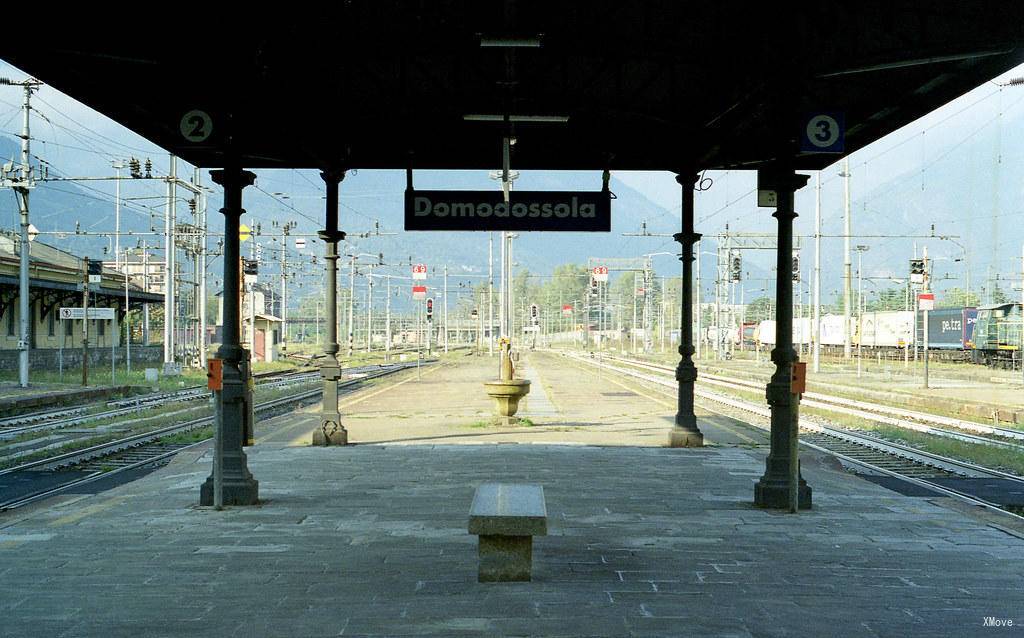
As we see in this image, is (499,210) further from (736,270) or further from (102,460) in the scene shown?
(736,270)

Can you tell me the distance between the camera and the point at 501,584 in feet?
21.0

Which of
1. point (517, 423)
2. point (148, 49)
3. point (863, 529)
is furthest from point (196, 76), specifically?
point (517, 423)

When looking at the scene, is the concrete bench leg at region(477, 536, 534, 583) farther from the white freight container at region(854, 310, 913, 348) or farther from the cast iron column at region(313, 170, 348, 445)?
the white freight container at region(854, 310, 913, 348)

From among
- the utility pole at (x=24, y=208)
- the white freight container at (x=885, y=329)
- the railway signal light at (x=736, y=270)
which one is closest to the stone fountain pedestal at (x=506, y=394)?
the utility pole at (x=24, y=208)

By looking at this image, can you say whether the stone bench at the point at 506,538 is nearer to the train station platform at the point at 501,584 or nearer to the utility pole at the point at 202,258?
the train station platform at the point at 501,584

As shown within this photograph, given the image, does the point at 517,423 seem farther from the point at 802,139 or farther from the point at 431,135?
the point at 802,139

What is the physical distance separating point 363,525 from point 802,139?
5597mm

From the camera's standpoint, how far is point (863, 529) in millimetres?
8453

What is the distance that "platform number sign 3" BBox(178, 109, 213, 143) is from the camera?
1037cm

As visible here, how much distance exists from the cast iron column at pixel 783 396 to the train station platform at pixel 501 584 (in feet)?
0.85

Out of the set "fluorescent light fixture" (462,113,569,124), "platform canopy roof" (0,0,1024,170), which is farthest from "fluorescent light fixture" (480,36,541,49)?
"fluorescent light fixture" (462,113,569,124)

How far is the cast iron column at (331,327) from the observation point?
1397 centimetres

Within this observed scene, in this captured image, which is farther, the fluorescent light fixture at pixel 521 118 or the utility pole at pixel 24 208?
the utility pole at pixel 24 208

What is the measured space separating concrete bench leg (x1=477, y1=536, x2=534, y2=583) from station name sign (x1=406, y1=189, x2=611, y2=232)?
5975 millimetres
